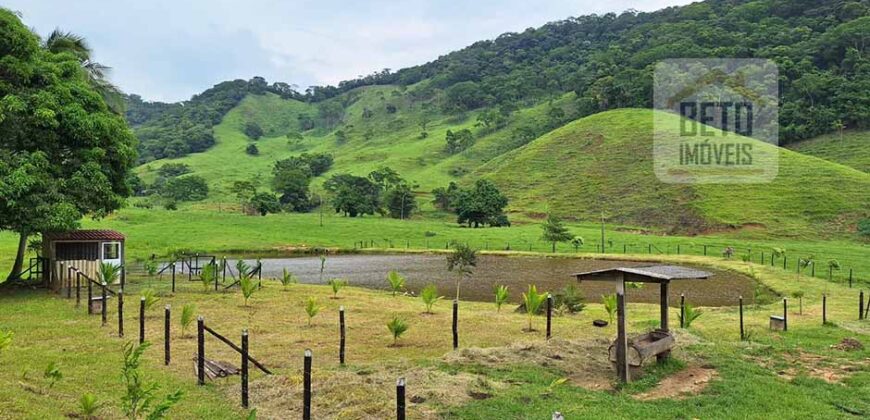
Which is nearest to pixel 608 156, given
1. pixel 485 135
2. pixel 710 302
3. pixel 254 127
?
pixel 485 135

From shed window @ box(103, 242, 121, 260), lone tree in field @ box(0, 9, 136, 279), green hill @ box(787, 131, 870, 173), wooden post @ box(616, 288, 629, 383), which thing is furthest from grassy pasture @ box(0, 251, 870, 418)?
green hill @ box(787, 131, 870, 173)

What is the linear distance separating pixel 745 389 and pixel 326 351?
9.16m

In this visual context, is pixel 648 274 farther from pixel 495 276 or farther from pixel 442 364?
pixel 495 276

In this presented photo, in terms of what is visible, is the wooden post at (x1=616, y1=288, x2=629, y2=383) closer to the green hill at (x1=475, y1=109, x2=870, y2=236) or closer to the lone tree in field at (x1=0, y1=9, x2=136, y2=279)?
the lone tree in field at (x1=0, y1=9, x2=136, y2=279)

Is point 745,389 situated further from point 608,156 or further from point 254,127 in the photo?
point 254,127

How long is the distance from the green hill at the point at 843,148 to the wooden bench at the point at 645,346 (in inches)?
3278

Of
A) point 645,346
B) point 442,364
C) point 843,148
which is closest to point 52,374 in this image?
point 442,364

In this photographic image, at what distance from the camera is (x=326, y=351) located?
45.5ft

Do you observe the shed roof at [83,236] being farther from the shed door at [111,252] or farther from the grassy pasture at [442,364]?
the grassy pasture at [442,364]

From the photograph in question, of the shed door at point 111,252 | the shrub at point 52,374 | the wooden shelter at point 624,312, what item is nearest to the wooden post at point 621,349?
the wooden shelter at point 624,312

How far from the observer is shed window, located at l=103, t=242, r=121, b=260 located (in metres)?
25.2

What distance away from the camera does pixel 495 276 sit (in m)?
34.5

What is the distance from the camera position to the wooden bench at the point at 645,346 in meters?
11.5

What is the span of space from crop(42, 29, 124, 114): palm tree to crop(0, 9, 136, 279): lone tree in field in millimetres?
3952
